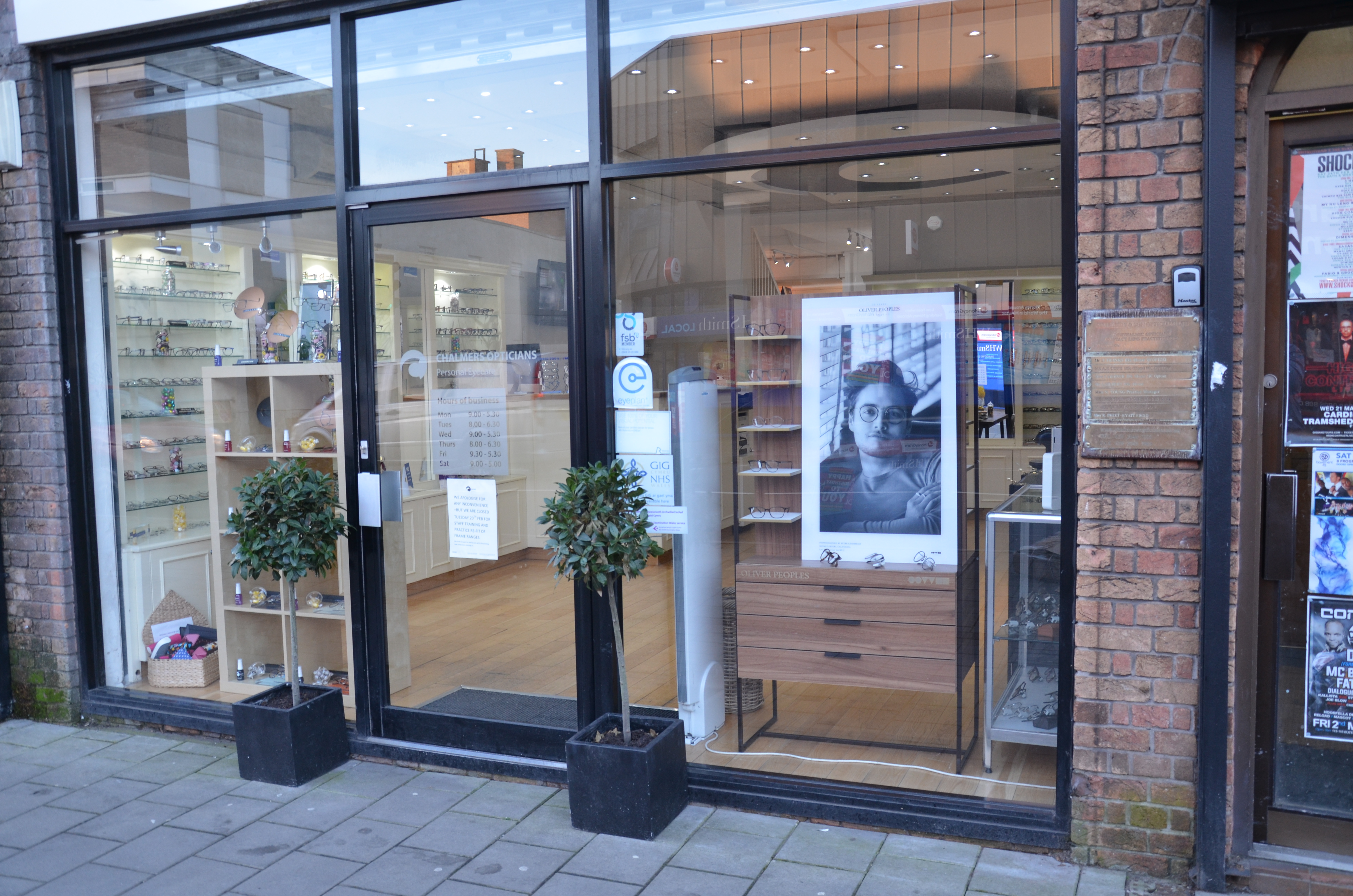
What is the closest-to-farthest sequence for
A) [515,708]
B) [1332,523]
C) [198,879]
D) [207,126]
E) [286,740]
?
[1332,523]
[198,879]
[286,740]
[515,708]
[207,126]

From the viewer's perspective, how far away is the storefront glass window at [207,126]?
4473 mm

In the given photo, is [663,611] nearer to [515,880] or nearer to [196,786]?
[515,880]

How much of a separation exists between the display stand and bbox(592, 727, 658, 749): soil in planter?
0.58m

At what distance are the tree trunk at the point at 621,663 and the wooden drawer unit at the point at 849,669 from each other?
22.3 inches

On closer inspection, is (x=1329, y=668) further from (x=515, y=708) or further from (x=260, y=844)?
(x=260, y=844)

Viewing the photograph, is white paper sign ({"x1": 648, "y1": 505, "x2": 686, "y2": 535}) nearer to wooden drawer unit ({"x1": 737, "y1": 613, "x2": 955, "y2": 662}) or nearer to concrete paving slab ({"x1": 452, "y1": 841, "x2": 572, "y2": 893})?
wooden drawer unit ({"x1": 737, "y1": 613, "x2": 955, "y2": 662})

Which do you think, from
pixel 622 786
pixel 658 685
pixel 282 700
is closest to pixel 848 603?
pixel 658 685

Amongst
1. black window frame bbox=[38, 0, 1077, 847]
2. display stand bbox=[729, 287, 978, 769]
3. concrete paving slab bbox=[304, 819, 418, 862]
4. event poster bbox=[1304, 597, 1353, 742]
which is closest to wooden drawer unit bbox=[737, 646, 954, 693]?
display stand bbox=[729, 287, 978, 769]

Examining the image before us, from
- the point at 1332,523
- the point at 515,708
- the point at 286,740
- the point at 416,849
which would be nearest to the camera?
the point at 1332,523

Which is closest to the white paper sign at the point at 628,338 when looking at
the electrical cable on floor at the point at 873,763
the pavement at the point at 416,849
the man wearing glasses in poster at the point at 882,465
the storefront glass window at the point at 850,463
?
the storefront glass window at the point at 850,463

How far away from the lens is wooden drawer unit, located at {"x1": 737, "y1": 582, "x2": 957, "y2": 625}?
3803mm

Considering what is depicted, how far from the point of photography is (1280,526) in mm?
2998

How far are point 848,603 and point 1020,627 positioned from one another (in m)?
0.63

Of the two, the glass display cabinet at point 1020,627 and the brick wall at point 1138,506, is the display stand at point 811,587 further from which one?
the brick wall at point 1138,506
